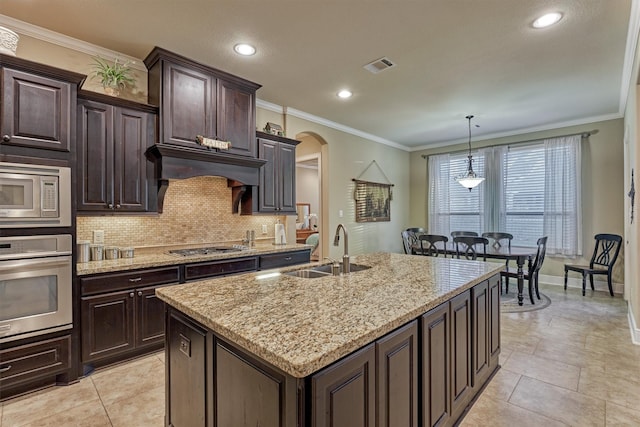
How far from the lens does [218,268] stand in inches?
124

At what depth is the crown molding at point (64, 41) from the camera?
2486mm

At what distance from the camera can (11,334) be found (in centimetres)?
207

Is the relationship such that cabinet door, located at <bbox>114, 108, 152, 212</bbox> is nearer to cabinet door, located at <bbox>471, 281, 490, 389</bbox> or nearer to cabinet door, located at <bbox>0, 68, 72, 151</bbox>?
cabinet door, located at <bbox>0, 68, 72, 151</bbox>

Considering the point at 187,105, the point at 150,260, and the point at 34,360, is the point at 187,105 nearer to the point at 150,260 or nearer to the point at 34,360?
the point at 150,260

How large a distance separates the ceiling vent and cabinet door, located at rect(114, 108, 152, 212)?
226cm

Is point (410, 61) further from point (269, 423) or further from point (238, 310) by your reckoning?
point (269, 423)

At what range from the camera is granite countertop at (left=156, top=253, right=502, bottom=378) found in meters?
0.99

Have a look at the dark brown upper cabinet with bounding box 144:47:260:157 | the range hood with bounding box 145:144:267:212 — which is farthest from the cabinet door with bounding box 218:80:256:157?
the range hood with bounding box 145:144:267:212

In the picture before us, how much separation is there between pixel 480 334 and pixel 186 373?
186 cm

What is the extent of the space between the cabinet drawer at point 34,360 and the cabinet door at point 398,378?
2.39 m

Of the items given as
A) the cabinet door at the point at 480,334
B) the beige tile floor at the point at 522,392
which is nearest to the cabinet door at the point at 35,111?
the beige tile floor at the point at 522,392

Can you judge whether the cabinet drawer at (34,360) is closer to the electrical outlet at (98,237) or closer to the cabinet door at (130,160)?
the electrical outlet at (98,237)

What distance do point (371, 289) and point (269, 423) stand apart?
0.84m

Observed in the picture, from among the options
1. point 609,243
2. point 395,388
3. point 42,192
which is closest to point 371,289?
point 395,388
